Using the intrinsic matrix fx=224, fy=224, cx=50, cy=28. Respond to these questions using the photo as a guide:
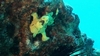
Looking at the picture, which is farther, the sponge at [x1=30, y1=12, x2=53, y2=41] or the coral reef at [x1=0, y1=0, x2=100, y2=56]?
the sponge at [x1=30, y1=12, x2=53, y2=41]

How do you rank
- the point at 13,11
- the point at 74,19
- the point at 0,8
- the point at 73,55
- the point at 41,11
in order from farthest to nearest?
1. the point at 74,19
2. the point at 73,55
3. the point at 41,11
4. the point at 13,11
5. the point at 0,8

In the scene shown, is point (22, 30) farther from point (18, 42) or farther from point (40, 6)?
point (40, 6)

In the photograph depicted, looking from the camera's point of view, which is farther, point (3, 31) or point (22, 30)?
point (22, 30)

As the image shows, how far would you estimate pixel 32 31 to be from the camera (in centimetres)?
427

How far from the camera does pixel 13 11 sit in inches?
163

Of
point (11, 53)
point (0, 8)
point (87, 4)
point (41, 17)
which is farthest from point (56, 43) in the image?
point (87, 4)

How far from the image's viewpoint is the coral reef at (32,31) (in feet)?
13.4

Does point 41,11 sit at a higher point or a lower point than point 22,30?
higher

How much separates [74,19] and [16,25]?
5.27ft

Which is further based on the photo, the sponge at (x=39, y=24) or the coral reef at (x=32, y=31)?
the sponge at (x=39, y=24)

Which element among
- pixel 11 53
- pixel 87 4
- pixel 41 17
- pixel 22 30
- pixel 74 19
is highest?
pixel 87 4

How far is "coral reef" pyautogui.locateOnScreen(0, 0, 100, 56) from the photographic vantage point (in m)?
4.09

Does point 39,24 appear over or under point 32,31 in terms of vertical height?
over

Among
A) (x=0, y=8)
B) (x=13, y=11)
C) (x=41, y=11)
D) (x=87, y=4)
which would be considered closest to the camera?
(x=0, y=8)
